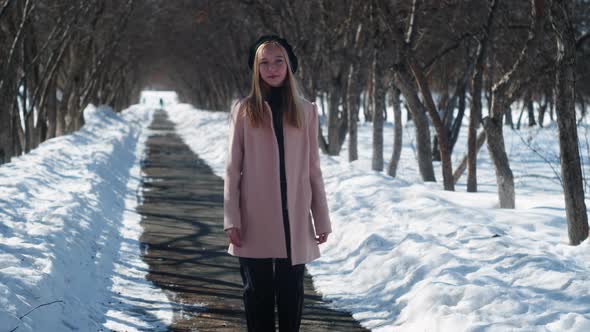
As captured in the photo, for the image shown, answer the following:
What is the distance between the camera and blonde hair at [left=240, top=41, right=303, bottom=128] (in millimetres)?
3949

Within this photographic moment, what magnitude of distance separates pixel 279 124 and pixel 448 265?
9.01 feet

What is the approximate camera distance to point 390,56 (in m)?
23.1

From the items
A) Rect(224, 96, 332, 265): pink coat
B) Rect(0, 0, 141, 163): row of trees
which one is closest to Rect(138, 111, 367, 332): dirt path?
Rect(224, 96, 332, 265): pink coat

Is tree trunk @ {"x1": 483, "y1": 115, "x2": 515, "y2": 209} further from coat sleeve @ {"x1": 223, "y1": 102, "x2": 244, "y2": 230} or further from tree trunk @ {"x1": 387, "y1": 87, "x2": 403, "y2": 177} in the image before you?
coat sleeve @ {"x1": 223, "y1": 102, "x2": 244, "y2": 230}

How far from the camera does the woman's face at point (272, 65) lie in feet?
13.0

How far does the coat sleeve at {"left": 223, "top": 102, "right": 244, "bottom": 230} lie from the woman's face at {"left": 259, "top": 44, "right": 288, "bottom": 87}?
0.22 m

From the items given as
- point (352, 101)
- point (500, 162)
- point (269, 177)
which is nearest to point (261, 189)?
point (269, 177)

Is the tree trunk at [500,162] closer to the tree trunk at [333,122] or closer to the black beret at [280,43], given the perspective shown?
the black beret at [280,43]

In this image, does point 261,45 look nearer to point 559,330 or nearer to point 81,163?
point 559,330

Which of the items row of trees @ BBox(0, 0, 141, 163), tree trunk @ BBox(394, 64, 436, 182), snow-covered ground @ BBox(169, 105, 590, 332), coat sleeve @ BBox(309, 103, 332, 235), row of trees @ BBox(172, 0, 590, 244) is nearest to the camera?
coat sleeve @ BBox(309, 103, 332, 235)

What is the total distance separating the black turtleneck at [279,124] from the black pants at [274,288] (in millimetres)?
136

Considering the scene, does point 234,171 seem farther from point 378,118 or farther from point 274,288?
point 378,118

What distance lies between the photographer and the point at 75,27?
759 inches

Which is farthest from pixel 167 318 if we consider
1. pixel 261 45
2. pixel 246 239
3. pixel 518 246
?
pixel 518 246
